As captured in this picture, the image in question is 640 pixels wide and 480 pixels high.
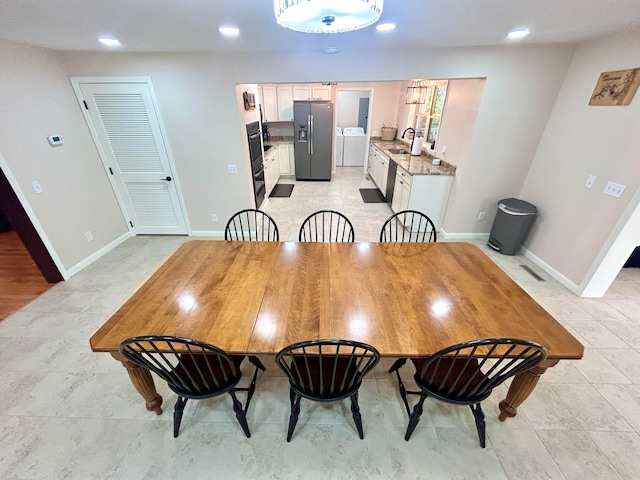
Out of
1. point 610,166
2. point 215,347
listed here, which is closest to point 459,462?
point 215,347

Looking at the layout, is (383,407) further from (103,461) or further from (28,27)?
(28,27)

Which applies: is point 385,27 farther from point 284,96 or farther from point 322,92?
point 284,96

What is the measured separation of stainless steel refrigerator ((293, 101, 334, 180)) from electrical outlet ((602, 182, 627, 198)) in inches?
185

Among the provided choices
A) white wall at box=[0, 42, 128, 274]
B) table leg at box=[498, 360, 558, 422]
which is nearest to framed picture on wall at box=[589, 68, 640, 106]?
table leg at box=[498, 360, 558, 422]

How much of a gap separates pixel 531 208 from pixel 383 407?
2986mm

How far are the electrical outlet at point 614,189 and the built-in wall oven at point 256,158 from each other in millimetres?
4005

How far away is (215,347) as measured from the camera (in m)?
1.16

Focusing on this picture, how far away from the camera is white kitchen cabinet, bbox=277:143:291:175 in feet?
20.6

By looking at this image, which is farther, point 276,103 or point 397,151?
point 276,103

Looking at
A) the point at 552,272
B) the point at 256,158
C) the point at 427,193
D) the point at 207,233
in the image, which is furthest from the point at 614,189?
the point at 207,233

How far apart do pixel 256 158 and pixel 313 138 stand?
7.37ft

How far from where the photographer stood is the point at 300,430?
5.26ft

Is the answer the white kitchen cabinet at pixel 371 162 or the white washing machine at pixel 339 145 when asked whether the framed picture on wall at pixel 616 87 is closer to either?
the white kitchen cabinet at pixel 371 162

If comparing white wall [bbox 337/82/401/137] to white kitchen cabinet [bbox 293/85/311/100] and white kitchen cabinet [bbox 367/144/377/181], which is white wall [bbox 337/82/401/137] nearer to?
white kitchen cabinet [bbox 367/144/377/181]
